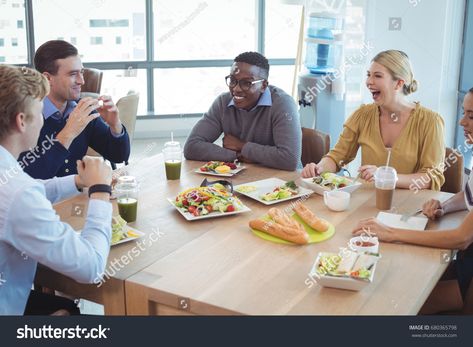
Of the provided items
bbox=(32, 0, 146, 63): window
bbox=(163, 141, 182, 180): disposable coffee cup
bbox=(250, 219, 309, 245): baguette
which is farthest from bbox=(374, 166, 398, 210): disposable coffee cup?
bbox=(32, 0, 146, 63): window

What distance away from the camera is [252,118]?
3.33 meters

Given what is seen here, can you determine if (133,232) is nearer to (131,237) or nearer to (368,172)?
(131,237)

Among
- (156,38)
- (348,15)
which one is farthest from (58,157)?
(156,38)

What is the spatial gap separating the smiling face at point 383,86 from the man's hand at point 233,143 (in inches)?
28.9

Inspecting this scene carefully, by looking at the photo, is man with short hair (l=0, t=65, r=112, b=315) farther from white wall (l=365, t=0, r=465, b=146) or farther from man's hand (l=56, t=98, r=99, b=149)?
white wall (l=365, t=0, r=465, b=146)

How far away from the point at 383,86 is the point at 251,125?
Answer: 29.2 inches

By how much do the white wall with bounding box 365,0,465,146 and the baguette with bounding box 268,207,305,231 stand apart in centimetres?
292

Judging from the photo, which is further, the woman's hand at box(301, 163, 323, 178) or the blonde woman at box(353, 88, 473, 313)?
the woman's hand at box(301, 163, 323, 178)

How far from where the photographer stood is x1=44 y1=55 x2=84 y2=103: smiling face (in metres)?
3.03

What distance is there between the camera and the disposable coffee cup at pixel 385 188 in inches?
97.8

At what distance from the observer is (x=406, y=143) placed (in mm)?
2943

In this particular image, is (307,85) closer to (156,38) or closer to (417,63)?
(417,63)

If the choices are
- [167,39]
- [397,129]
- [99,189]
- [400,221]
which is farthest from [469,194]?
[167,39]

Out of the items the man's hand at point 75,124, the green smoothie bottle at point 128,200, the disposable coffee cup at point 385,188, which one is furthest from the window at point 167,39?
the disposable coffee cup at point 385,188
